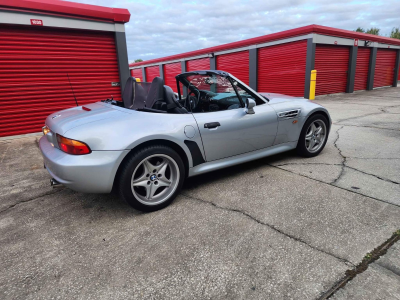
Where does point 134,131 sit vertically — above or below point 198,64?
below

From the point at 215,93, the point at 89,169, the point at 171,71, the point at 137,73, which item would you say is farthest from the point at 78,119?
the point at 137,73

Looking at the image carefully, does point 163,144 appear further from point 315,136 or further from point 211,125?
point 315,136

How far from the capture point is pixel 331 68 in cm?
1425

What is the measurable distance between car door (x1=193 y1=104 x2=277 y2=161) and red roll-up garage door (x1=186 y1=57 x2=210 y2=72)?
52.0 feet

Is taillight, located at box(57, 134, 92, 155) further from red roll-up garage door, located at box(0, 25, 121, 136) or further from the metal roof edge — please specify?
the metal roof edge

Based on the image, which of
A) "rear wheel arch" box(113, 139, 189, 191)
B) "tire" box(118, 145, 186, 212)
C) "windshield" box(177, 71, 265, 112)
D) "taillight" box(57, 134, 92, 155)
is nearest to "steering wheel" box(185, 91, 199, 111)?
"windshield" box(177, 71, 265, 112)

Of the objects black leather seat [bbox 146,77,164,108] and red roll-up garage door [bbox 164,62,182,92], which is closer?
black leather seat [bbox 146,77,164,108]

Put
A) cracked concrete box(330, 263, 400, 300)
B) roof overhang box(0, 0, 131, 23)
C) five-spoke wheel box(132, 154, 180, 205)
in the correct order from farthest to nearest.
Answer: roof overhang box(0, 0, 131, 23) → five-spoke wheel box(132, 154, 180, 205) → cracked concrete box(330, 263, 400, 300)

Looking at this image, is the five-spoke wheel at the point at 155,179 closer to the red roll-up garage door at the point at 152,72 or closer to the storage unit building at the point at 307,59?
the storage unit building at the point at 307,59

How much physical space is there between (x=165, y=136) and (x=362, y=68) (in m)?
18.0

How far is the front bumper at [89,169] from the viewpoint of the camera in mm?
2314

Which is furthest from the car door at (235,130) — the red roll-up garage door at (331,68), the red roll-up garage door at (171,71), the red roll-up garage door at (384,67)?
the red roll-up garage door at (384,67)

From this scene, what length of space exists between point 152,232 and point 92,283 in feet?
2.15

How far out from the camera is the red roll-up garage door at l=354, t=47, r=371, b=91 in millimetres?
15883
